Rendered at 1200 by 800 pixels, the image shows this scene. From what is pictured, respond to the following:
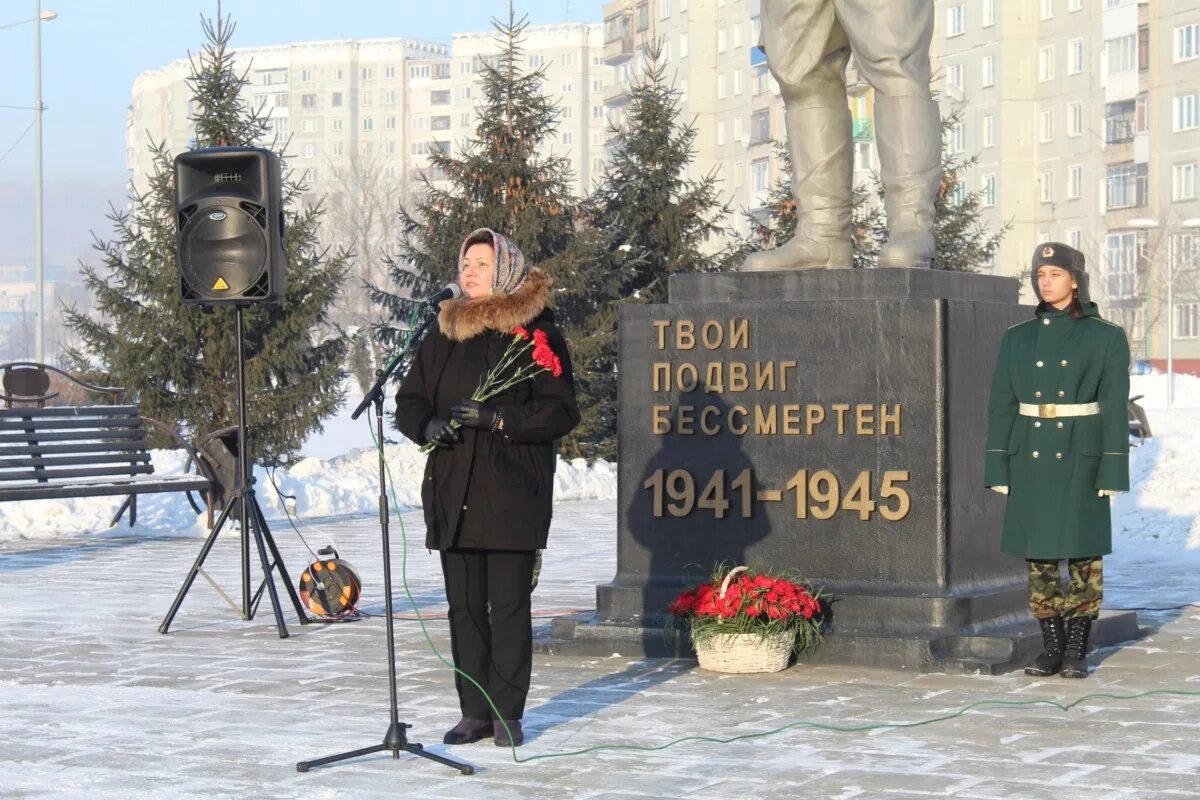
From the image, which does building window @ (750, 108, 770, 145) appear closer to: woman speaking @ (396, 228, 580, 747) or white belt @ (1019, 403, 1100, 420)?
white belt @ (1019, 403, 1100, 420)

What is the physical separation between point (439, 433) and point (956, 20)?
74.8 m

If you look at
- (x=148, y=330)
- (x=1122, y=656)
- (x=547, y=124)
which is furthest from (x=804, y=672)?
(x=547, y=124)

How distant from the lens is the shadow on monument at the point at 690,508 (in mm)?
9477

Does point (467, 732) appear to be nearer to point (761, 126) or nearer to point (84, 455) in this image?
point (84, 455)

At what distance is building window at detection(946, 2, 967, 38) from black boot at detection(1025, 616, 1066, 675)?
237 feet

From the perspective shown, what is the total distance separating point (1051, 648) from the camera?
8.61 metres

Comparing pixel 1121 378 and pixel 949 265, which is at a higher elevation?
pixel 949 265

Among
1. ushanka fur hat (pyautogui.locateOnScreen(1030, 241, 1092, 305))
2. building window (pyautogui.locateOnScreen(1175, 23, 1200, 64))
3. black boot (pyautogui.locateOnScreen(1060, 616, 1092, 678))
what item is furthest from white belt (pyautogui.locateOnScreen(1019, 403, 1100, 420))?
building window (pyautogui.locateOnScreen(1175, 23, 1200, 64))

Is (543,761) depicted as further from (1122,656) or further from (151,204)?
(151,204)

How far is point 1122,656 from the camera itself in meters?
9.26

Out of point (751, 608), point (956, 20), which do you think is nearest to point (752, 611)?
point (751, 608)

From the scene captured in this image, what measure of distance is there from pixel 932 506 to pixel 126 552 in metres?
8.24

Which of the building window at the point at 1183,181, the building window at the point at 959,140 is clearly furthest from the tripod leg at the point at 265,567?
the building window at the point at 959,140

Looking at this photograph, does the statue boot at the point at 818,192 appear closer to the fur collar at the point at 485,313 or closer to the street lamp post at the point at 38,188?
the fur collar at the point at 485,313
